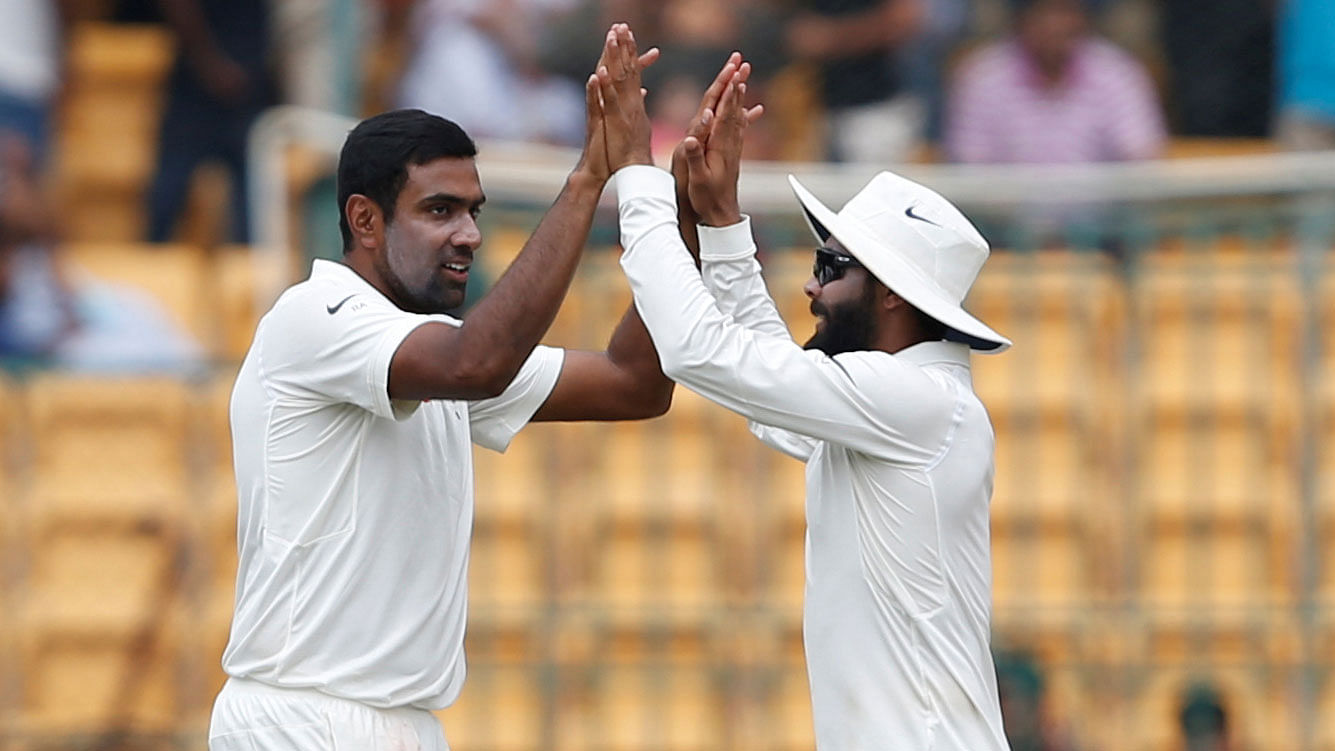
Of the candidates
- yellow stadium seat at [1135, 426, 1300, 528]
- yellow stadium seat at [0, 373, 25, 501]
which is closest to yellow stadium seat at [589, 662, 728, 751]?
yellow stadium seat at [1135, 426, 1300, 528]

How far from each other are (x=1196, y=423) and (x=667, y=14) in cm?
233

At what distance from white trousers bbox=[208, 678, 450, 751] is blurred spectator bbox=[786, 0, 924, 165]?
4834 mm

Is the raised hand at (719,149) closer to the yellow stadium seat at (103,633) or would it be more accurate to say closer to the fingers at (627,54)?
the fingers at (627,54)

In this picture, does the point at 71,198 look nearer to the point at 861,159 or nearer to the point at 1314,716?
the point at 861,159

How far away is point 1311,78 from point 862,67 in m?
1.63

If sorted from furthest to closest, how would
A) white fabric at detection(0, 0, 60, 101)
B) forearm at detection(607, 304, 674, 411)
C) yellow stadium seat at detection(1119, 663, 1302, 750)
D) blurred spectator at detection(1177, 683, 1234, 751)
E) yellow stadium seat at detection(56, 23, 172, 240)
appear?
yellow stadium seat at detection(56, 23, 172, 240) < white fabric at detection(0, 0, 60, 101) < yellow stadium seat at detection(1119, 663, 1302, 750) < blurred spectator at detection(1177, 683, 1234, 751) < forearm at detection(607, 304, 674, 411)

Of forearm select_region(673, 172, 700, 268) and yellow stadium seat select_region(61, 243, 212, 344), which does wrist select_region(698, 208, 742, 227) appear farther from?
yellow stadium seat select_region(61, 243, 212, 344)

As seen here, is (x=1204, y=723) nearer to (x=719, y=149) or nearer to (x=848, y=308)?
(x=848, y=308)

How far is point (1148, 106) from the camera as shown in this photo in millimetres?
8719

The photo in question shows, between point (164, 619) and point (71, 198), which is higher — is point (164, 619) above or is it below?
below

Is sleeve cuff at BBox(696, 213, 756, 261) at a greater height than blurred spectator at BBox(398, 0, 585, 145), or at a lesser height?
lesser

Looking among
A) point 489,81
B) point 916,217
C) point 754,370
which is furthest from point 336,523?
point 489,81

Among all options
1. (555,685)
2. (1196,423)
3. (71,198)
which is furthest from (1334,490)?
(71,198)

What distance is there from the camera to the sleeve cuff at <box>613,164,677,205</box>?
165 inches
